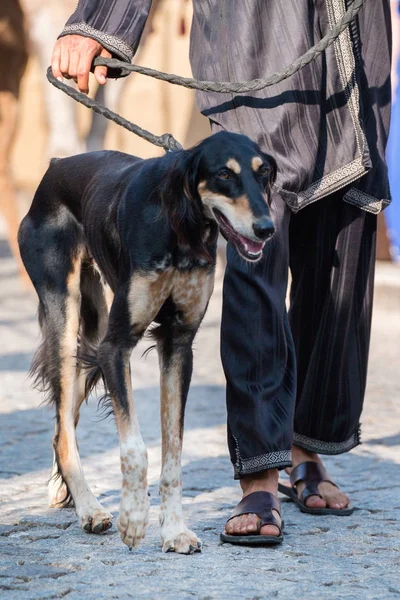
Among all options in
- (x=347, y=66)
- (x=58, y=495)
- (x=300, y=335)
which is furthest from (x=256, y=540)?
(x=347, y=66)

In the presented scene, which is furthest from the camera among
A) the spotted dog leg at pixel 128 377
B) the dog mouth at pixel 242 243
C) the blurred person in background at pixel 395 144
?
the blurred person in background at pixel 395 144

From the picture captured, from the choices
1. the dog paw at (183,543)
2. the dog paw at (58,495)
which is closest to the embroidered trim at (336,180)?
the dog paw at (183,543)

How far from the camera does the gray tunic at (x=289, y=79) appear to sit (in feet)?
11.1

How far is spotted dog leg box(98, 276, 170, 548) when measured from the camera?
10.2 ft

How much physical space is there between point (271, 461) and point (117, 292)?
0.69m

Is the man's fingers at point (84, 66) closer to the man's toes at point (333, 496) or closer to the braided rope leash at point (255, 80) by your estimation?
the braided rope leash at point (255, 80)

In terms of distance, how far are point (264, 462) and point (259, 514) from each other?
0.51ft

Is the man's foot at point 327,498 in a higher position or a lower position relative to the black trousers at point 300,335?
lower

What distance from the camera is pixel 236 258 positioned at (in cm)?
335

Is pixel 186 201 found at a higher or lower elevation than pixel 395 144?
lower

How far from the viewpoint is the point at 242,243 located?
3.01 m

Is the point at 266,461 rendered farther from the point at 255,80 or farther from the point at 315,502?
the point at 255,80

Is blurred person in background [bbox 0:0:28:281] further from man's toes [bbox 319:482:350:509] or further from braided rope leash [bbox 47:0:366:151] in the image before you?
man's toes [bbox 319:482:350:509]

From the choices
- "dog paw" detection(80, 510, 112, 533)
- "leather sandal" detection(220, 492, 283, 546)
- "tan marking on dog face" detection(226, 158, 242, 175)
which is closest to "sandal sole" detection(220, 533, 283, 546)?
"leather sandal" detection(220, 492, 283, 546)
